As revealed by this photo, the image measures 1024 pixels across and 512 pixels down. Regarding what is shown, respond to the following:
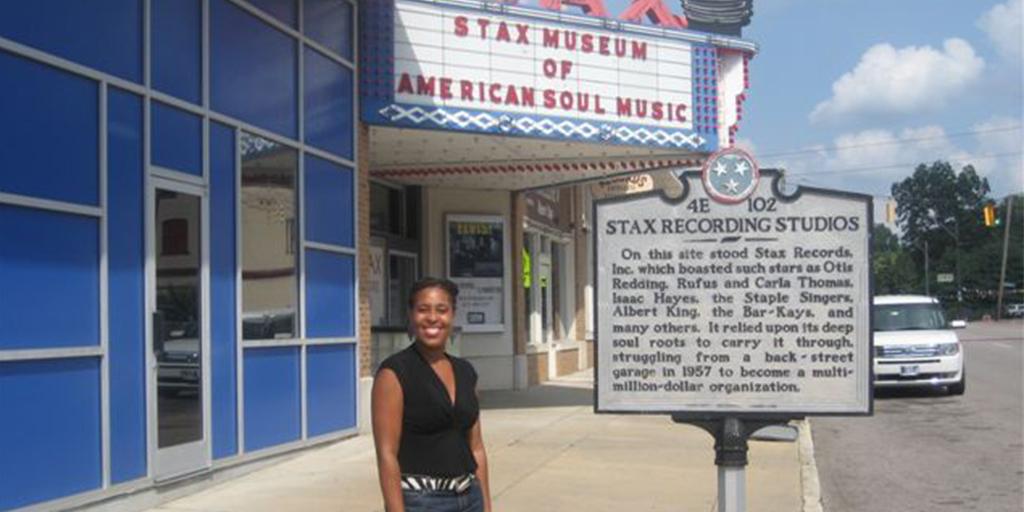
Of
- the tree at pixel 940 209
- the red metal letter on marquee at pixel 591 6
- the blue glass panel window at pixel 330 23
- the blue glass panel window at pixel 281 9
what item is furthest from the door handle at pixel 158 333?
the tree at pixel 940 209

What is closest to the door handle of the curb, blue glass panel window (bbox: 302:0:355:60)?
blue glass panel window (bbox: 302:0:355:60)

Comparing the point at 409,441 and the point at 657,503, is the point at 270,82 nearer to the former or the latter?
the point at 657,503

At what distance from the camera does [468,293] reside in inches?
731

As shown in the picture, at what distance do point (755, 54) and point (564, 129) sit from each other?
3.29 m

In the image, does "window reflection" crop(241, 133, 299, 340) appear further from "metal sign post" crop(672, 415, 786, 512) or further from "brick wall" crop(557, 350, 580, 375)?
"brick wall" crop(557, 350, 580, 375)

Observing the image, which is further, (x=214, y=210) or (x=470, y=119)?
(x=470, y=119)

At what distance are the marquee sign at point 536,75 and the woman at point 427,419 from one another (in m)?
8.67

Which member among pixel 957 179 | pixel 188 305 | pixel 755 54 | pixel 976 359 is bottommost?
pixel 976 359

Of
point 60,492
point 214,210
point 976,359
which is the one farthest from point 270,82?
point 976,359

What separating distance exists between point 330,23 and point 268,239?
8.96ft

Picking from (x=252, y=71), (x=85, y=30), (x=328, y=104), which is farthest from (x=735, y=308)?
(x=328, y=104)

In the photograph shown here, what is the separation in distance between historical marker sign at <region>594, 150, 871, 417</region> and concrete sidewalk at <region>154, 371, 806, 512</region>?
385cm

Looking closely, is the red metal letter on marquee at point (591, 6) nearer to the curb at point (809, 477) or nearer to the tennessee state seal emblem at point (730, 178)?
the curb at point (809, 477)

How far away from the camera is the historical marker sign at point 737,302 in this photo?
16.3 ft
